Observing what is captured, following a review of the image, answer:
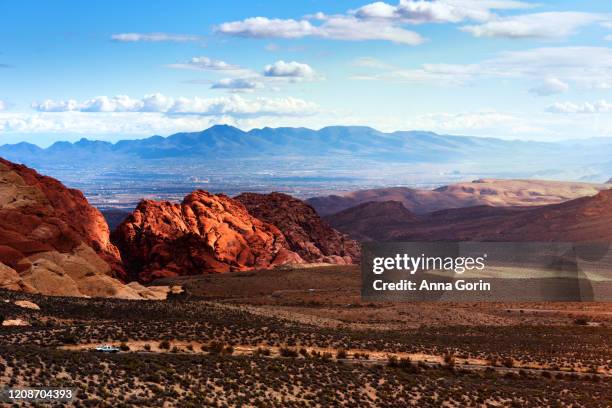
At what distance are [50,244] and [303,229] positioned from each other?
190ft

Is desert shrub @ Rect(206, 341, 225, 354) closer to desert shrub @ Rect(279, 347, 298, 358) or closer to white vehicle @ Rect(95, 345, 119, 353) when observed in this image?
desert shrub @ Rect(279, 347, 298, 358)

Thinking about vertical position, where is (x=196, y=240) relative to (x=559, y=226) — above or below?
above

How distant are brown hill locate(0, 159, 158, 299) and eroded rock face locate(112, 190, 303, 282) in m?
4.93

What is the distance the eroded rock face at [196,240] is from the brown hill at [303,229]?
8016 millimetres

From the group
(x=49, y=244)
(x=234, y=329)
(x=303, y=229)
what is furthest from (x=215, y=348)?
(x=303, y=229)

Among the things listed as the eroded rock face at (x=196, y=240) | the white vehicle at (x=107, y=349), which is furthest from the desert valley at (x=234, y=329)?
the white vehicle at (x=107, y=349)

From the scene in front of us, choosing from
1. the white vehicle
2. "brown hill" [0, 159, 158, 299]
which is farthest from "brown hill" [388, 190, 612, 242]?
the white vehicle

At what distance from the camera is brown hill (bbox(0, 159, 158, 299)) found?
219ft

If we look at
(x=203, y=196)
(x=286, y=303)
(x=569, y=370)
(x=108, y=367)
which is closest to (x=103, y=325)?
(x=108, y=367)

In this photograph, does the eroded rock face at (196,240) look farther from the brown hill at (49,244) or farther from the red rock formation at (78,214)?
the brown hill at (49,244)

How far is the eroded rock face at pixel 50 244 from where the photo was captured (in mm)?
66562

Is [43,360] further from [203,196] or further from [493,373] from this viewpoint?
[203,196]

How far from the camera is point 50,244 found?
78938 millimetres

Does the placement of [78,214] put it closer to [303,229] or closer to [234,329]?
[303,229]
